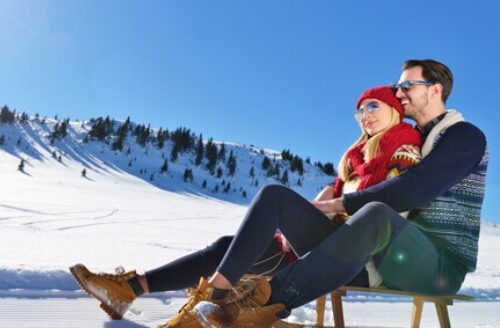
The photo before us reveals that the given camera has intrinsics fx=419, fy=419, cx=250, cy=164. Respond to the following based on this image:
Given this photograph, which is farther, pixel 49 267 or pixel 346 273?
pixel 49 267

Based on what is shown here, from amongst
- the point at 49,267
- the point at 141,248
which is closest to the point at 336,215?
the point at 49,267

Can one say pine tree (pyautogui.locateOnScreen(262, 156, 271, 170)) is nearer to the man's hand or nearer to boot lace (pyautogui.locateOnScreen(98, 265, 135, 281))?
boot lace (pyautogui.locateOnScreen(98, 265, 135, 281))

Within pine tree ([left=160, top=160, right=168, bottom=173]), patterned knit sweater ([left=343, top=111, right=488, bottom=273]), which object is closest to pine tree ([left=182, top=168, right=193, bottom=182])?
pine tree ([left=160, top=160, right=168, bottom=173])

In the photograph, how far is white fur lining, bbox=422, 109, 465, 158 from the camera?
6.84 feet

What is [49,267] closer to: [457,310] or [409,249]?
[409,249]

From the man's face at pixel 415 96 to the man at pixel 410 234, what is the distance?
127 millimetres

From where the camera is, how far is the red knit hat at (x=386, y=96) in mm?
2342

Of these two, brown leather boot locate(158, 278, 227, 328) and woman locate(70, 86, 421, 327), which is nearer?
brown leather boot locate(158, 278, 227, 328)

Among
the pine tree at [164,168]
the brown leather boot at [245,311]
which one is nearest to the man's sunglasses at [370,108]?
the brown leather boot at [245,311]

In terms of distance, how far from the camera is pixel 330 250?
67.9 inches

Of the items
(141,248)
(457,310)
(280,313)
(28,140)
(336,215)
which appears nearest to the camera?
(280,313)

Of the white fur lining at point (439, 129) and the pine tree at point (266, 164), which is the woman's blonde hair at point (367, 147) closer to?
the white fur lining at point (439, 129)

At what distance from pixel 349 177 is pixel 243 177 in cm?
6039

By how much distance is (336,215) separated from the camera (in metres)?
2.11
